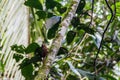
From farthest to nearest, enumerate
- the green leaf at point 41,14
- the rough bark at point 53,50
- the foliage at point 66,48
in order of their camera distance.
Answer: the green leaf at point 41,14 < the foliage at point 66,48 < the rough bark at point 53,50

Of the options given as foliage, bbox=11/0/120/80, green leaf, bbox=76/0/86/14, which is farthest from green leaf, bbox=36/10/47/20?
green leaf, bbox=76/0/86/14

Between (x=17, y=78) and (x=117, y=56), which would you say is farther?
(x=117, y=56)

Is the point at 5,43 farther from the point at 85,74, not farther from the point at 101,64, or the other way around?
the point at 101,64

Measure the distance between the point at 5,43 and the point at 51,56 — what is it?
536mm

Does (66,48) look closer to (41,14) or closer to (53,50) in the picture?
(41,14)

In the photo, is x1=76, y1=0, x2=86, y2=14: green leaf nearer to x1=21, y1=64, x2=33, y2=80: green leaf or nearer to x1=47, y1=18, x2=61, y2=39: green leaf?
x1=47, y1=18, x2=61, y2=39: green leaf

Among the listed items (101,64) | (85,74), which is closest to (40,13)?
(85,74)

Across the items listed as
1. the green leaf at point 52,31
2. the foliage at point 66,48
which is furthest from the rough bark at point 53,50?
the green leaf at point 52,31

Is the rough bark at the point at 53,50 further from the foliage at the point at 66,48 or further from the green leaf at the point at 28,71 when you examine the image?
the green leaf at the point at 28,71

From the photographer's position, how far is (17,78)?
1378 millimetres

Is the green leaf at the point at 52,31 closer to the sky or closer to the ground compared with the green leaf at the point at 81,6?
closer to the ground

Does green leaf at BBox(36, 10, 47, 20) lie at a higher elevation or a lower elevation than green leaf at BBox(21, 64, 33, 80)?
higher

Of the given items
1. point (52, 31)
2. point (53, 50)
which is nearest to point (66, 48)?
point (52, 31)

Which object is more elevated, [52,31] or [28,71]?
[52,31]
